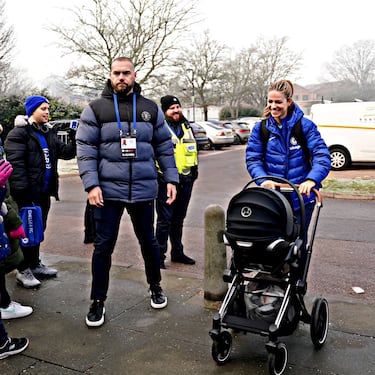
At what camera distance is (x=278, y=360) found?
121 inches

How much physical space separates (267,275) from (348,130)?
1285 cm

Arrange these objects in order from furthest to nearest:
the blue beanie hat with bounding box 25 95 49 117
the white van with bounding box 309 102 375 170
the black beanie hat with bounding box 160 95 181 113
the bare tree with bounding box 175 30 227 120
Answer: the bare tree with bounding box 175 30 227 120
the white van with bounding box 309 102 375 170
the black beanie hat with bounding box 160 95 181 113
the blue beanie hat with bounding box 25 95 49 117

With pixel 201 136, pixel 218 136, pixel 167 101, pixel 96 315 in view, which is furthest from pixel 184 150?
pixel 218 136

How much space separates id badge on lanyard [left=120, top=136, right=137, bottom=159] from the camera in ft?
12.6

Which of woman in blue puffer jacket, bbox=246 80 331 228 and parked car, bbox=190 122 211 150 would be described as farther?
parked car, bbox=190 122 211 150

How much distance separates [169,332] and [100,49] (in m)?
22.8

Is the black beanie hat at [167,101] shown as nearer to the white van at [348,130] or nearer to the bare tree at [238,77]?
the white van at [348,130]

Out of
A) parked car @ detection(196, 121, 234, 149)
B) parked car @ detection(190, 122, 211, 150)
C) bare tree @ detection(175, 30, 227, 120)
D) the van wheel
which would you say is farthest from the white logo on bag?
bare tree @ detection(175, 30, 227, 120)

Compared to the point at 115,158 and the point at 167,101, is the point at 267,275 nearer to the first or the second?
the point at 115,158

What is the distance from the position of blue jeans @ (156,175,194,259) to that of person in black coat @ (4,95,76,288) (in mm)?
1105

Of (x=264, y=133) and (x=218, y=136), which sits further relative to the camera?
(x=218, y=136)

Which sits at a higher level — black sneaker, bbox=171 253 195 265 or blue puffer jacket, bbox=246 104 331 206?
blue puffer jacket, bbox=246 104 331 206

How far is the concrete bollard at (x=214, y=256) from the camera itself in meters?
4.25

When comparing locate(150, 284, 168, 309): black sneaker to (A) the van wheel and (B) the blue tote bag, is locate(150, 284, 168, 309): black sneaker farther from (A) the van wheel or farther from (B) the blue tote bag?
(A) the van wheel
